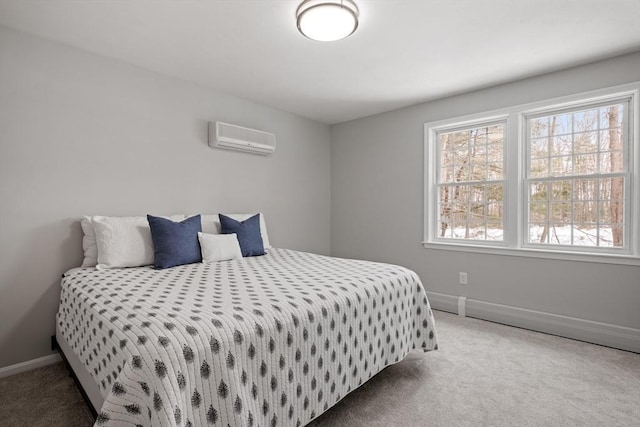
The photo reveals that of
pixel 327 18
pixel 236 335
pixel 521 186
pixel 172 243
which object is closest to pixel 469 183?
pixel 521 186

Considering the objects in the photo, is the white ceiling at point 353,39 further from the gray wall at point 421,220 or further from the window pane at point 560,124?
the window pane at point 560,124

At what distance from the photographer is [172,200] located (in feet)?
10.1

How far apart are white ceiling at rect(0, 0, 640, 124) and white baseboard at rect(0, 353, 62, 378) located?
2.37m

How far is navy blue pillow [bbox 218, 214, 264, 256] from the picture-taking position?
305 cm

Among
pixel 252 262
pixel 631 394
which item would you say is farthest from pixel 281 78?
pixel 631 394

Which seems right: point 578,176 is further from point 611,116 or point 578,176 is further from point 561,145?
point 611,116

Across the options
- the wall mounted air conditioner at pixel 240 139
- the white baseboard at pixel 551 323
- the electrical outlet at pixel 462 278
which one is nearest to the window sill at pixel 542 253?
the electrical outlet at pixel 462 278

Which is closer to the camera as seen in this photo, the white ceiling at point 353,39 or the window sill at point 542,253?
the white ceiling at point 353,39

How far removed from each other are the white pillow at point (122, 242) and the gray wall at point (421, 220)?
8.93ft

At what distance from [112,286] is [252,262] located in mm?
1067

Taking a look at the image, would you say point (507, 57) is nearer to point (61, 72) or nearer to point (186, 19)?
point (186, 19)

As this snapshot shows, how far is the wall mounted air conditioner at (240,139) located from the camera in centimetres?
331

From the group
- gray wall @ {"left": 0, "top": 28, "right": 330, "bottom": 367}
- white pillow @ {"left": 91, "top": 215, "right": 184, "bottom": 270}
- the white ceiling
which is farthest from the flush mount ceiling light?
white pillow @ {"left": 91, "top": 215, "right": 184, "bottom": 270}

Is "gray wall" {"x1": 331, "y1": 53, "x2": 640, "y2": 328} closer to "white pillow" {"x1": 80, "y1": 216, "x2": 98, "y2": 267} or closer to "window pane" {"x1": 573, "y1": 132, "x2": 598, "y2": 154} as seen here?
"window pane" {"x1": 573, "y1": 132, "x2": 598, "y2": 154}
